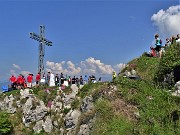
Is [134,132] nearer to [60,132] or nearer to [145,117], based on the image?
[145,117]

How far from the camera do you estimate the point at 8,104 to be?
40.3 meters

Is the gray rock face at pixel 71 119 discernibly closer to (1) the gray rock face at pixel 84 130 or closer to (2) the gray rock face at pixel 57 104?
(2) the gray rock face at pixel 57 104

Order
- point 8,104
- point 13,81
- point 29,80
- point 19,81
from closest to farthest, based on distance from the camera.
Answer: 1. point 8,104
2. point 29,80
3. point 19,81
4. point 13,81

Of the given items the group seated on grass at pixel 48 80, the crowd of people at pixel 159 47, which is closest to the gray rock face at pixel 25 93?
the group seated on grass at pixel 48 80

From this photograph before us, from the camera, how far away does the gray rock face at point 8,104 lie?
131 ft

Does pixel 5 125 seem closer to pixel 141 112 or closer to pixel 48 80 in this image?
pixel 48 80

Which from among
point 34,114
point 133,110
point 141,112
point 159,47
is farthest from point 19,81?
point 141,112

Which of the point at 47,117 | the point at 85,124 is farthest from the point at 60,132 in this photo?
the point at 85,124

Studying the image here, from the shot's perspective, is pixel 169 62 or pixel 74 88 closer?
pixel 169 62

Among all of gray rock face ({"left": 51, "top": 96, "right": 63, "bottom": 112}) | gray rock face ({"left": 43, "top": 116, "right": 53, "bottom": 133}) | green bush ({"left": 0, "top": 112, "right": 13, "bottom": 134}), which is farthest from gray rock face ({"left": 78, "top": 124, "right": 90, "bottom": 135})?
green bush ({"left": 0, "top": 112, "right": 13, "bottom": 134})

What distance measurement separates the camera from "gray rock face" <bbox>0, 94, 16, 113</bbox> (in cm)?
3987

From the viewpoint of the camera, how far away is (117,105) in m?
18.1

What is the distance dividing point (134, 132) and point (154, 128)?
1.02 metres

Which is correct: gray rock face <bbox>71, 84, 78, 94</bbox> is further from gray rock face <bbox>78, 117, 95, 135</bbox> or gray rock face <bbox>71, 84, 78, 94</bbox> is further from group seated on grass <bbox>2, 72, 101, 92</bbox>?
gray rock face <bbox>78, 117, 95, 135</bbox>
